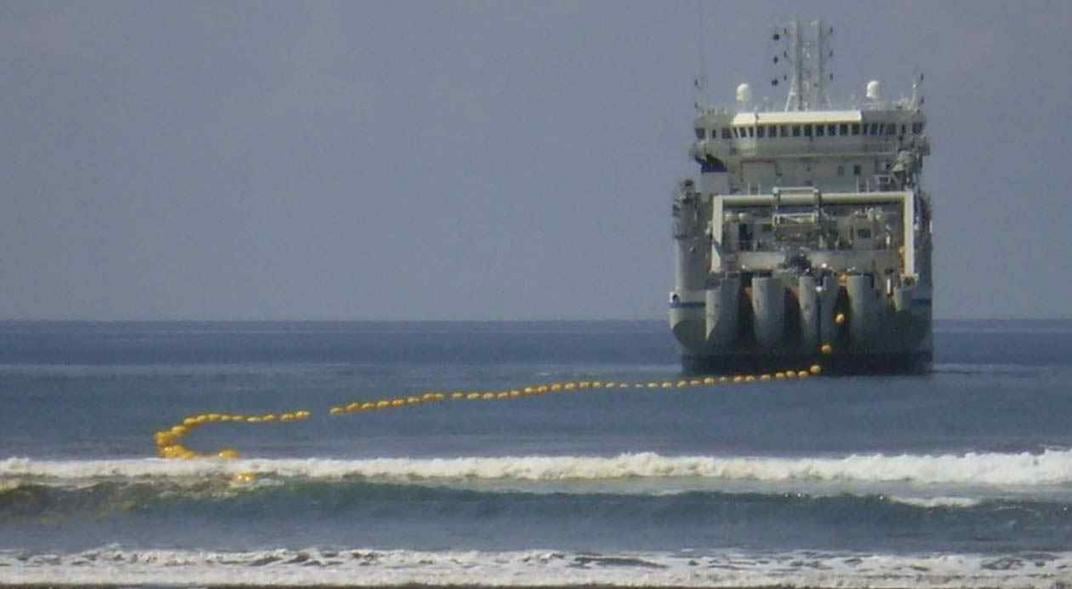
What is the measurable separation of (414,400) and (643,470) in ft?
105

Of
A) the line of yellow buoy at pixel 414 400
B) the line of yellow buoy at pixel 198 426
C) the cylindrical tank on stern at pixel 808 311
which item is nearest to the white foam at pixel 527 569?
the line of yellow buoy at pixel 198 426

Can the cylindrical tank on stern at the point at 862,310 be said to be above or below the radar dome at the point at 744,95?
below

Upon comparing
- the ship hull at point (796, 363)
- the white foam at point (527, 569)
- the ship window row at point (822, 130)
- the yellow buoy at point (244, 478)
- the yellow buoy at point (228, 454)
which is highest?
the ship window row at point (822, 130)

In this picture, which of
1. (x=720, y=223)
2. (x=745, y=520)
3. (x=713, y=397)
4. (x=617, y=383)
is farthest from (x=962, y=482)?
(x=617, y=383)

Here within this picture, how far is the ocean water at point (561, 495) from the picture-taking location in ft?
99.4

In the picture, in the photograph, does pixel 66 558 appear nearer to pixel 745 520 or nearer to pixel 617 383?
pixel 745 520

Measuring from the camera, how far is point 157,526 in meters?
35.7

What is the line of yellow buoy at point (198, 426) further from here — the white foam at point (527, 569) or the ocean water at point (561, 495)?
the white foam at point (527, 569)

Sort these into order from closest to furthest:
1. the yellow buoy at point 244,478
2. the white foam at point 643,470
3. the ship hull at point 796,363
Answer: the yellow buoy at point 244,478
the white foam at point 643,470
the ship hull at point 796,363

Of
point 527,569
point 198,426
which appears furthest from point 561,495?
point 198,426

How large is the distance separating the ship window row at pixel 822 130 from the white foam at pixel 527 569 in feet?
170

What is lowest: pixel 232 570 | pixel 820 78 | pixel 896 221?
pixel 232 570

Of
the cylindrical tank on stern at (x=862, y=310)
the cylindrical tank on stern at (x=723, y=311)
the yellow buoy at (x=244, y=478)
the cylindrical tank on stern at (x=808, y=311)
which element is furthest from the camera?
the cylindrical tank on stern at (x=723, y=311)

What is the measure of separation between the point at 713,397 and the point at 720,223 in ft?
25.9
